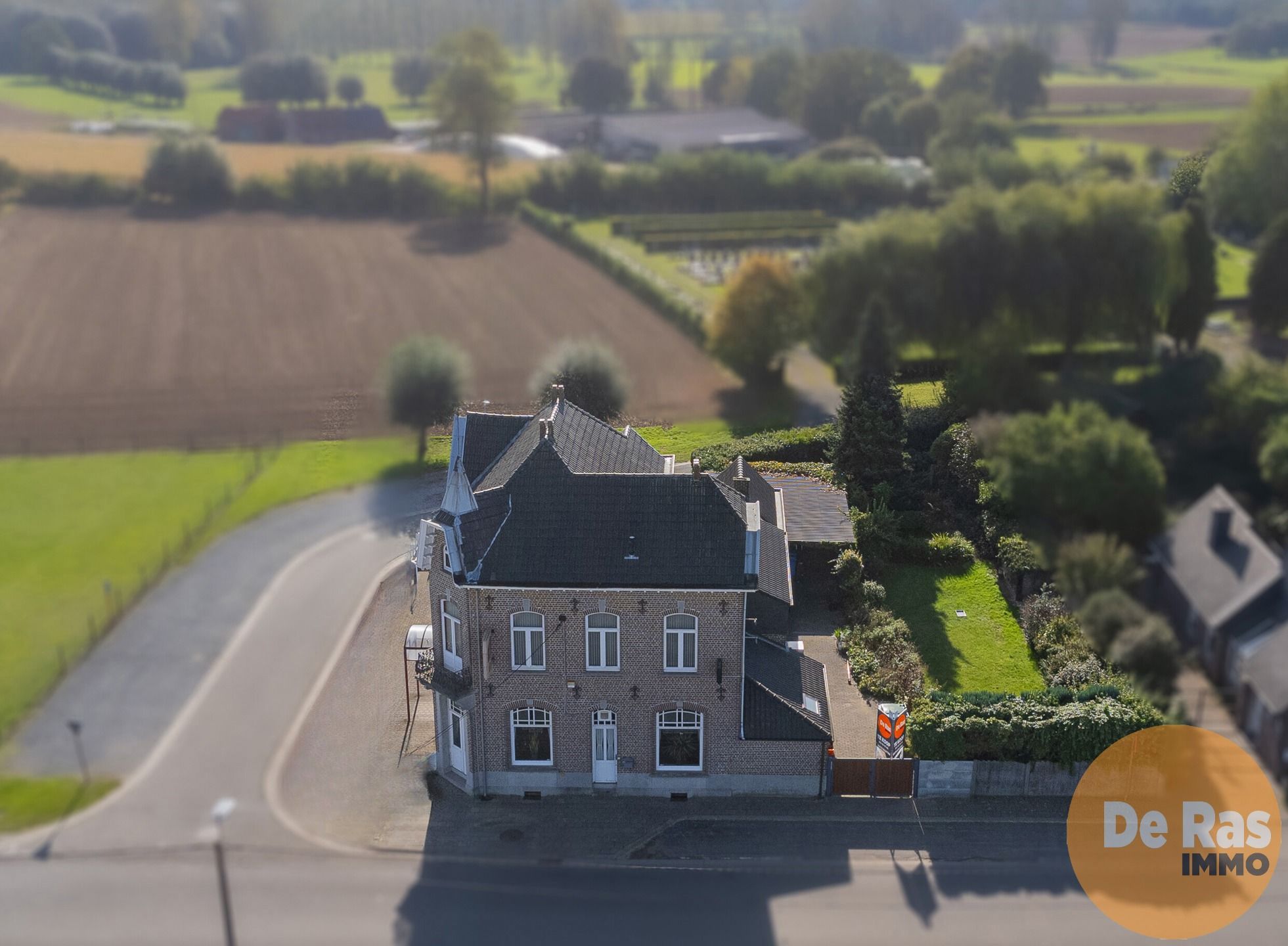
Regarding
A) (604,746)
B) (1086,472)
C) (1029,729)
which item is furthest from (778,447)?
(1086,472)

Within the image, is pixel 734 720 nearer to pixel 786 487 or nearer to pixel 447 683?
pixel 447 683

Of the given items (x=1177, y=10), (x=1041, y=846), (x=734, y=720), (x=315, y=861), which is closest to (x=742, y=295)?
(x=734, y=720)

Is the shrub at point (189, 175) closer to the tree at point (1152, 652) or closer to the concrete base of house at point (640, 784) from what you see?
the concrete base of house at point (640, 784)

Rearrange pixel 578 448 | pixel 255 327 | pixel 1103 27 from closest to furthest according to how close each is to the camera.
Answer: pixel 578 448 < pixel 255 327 < pixel 1103 27

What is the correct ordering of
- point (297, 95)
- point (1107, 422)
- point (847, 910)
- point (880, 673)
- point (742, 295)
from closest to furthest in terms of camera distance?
point (1107, 422) → point (847, 910) → point (880, 673) → point (742, 295) → point (297, 95)

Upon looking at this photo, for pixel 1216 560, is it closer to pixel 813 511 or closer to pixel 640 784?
pixel 640 784

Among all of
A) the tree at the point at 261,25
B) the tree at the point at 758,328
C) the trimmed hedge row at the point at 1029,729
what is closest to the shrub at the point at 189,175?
the tree at the point at 261,25
